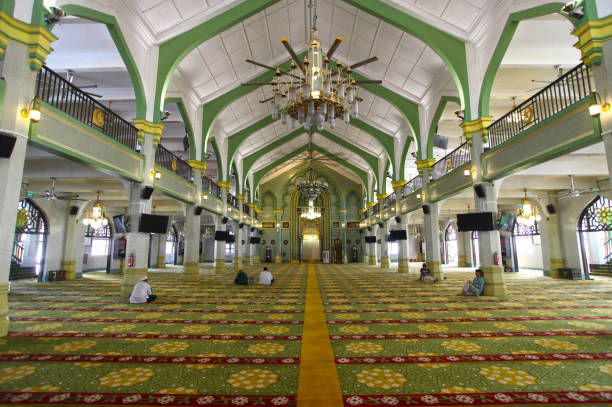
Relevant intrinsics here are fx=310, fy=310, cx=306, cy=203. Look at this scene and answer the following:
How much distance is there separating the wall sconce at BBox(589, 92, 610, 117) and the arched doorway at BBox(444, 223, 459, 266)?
16.6 meters

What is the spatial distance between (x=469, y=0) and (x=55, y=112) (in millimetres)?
7982

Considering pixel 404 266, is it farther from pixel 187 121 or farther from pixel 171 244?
pixel 171 244

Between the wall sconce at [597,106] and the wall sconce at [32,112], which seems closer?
the wall sconce at [597,106]

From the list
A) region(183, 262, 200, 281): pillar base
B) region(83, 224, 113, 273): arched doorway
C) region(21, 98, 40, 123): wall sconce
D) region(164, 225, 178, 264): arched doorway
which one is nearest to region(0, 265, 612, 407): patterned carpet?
region(21, 98, 40, 123): wall sconce

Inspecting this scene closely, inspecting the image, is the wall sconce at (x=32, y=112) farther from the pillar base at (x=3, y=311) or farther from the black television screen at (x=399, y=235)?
the black television screen at (x=399, y=235)

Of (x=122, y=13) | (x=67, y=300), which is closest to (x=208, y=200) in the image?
(x=67, y=300)

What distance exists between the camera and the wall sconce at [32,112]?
384 cm

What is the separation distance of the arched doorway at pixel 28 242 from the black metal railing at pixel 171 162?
4.80 meters

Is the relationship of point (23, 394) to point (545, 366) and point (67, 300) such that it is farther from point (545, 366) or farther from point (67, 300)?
point (67, 300)

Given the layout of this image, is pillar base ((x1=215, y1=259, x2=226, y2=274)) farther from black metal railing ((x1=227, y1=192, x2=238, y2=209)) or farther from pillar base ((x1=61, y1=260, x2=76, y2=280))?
pillar base ((x1=61, y1=260, x2=76, y2=280))

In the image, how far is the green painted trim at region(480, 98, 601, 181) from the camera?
13.3 ft

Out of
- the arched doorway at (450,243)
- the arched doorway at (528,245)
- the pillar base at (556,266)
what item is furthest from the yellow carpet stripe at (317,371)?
the arched doorway at (450,243)

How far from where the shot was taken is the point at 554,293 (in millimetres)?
6895

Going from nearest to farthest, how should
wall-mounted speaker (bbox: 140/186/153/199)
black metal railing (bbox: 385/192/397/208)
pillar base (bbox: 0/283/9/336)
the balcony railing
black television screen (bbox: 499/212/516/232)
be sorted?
pillar base (bbox: 0/283/9/336)
wall-mounted speaker (bbox: 140/186/153/199)
the balcony railing
black television screen (bbox: 499/212/516/232)
black metal railing (bbox: 385/192/397/208)
